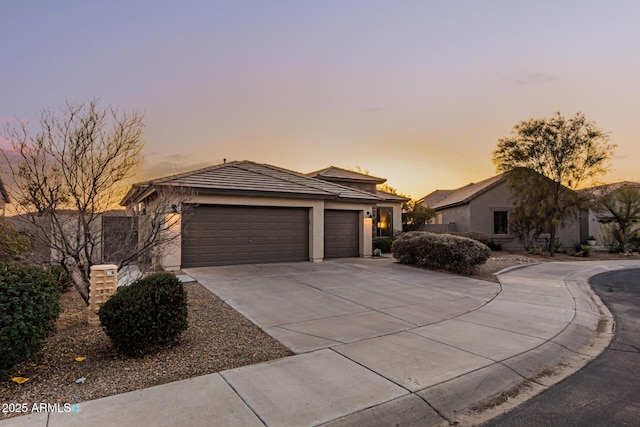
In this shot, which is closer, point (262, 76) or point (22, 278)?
point (22, 278)

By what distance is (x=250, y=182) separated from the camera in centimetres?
1334

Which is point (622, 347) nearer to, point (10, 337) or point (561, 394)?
point (561, 394)

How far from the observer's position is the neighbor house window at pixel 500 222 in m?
22.8

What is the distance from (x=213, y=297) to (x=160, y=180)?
5.93 meters

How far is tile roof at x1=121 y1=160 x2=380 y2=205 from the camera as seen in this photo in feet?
39.3

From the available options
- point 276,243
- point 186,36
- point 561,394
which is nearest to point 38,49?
point 186,36

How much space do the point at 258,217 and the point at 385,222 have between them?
10.7m

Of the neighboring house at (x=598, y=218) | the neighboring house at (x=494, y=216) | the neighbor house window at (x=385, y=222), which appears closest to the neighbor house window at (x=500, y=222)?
the neighboring house at (x=494, y=216)

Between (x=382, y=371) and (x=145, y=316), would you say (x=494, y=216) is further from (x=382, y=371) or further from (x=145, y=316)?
(x=145, y=316)

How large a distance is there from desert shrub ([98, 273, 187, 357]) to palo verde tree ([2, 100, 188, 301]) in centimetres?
242

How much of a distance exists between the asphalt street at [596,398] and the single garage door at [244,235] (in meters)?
10.3

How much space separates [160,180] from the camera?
11.7m

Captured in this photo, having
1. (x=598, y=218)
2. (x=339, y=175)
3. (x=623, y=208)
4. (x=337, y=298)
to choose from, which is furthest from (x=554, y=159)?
(x=337, y=298)

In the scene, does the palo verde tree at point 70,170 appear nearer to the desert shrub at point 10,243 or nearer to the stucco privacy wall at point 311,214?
the desert shrub at point 10,243
